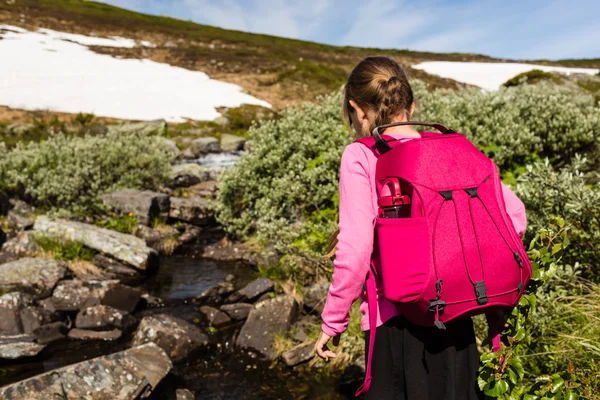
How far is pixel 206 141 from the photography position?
2803 centimetres

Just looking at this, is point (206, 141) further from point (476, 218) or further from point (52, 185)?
point (476, 218)

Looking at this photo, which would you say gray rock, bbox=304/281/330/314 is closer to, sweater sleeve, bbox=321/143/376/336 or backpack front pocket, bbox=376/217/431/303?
sweater sleeve, bbox=321/143/376/336

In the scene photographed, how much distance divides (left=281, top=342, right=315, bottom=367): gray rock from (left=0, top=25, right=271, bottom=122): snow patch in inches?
1250

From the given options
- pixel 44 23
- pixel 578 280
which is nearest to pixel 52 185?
pixel 578 280

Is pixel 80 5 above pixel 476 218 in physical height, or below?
above

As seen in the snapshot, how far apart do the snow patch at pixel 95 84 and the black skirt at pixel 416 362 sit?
3516cm

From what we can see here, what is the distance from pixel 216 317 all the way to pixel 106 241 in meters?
4.07

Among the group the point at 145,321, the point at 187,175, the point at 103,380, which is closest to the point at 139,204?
the point at 187,175

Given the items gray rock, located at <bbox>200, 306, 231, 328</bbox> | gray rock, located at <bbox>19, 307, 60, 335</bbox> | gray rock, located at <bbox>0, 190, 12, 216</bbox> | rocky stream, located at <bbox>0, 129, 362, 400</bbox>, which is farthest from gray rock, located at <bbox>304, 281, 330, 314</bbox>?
gray rock, located at <bbox>0, 190, 12, 216</bbox>

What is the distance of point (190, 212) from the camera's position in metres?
13.6

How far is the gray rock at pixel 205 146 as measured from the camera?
27.2 meters

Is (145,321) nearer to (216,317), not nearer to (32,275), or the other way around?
(216,317)

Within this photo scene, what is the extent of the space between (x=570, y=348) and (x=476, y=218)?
271 centimetres

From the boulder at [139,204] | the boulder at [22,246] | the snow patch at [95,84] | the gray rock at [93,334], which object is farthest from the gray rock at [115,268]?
the snow patch at [95,84]
